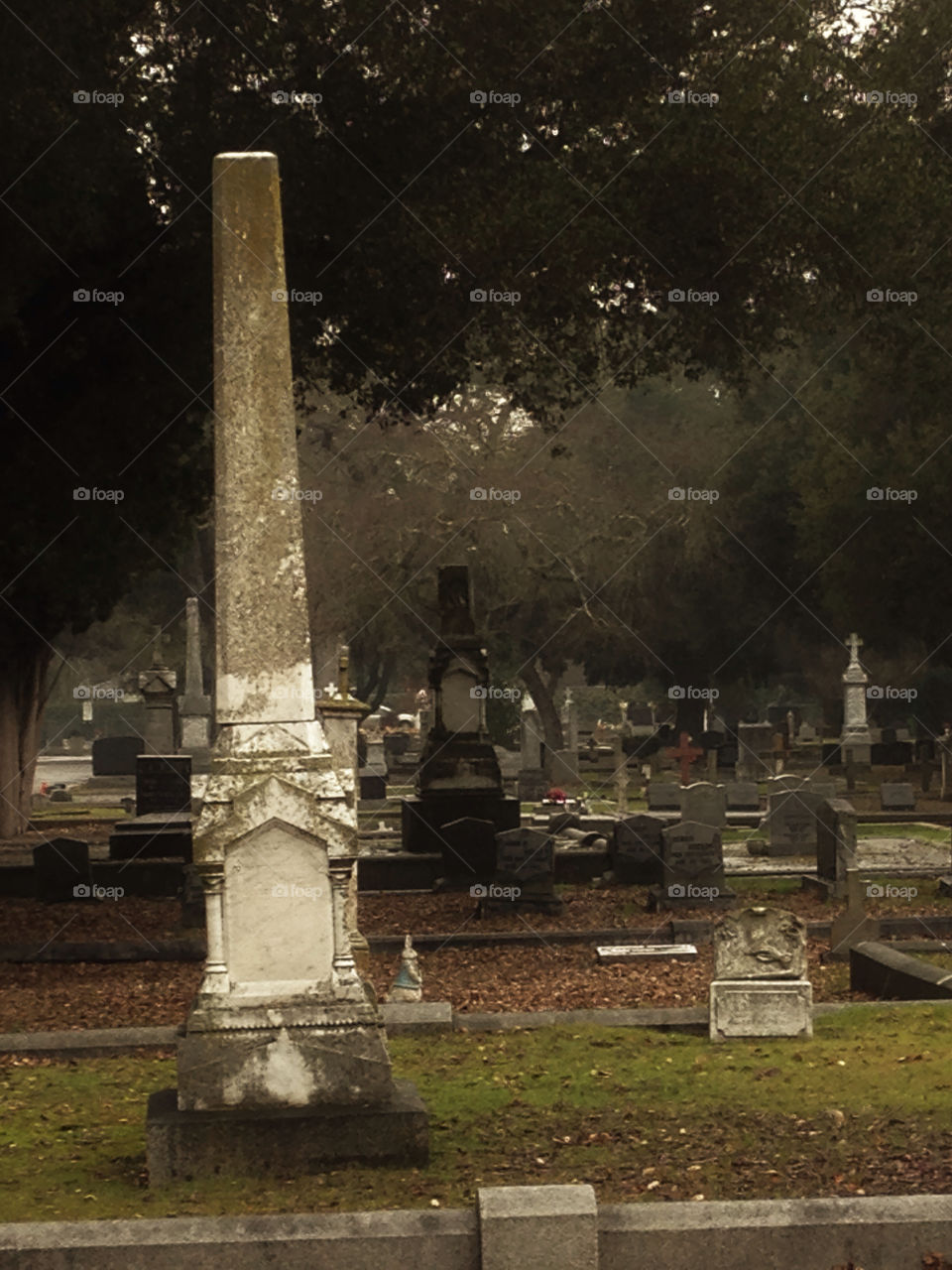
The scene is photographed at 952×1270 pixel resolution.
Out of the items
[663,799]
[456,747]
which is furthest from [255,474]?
[663,799]

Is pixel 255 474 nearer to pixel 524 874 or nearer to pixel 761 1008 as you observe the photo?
pixel 761 1008

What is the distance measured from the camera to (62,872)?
2117 centimetres

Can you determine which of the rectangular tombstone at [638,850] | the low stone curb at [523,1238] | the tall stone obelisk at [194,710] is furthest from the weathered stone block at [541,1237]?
the tall stone obelisk at [194,710]

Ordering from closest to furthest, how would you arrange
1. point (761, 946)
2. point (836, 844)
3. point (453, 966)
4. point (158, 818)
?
point (761, 946)
point (453, 966)
point (836, 844)
point (158, 818)

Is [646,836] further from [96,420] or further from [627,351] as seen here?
[96,420]

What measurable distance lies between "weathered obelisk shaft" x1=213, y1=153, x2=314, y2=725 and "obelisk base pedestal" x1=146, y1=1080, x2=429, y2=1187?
175 cm

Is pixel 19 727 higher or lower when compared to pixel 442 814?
higher

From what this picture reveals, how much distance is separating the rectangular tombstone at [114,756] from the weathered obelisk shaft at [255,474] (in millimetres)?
38139

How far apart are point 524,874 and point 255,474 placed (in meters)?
11.1

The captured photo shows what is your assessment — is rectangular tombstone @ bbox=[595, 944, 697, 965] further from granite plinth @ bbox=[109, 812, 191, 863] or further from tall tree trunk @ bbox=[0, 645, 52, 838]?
tall tree trunk @ bbox=[0, 645, 52, 838]

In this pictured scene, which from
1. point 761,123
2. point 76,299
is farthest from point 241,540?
point 761,123

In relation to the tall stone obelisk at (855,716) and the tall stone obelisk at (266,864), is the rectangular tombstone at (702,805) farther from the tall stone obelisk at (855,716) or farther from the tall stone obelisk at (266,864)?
the tall stone obelisk at (855,716)

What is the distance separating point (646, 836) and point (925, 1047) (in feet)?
35.8

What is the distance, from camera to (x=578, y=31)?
16.5m
